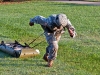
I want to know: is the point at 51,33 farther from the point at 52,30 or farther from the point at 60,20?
the point at 60,20

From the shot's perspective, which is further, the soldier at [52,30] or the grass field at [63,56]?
the grass field at [63,56]

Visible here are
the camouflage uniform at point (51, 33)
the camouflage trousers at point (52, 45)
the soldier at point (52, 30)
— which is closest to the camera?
the soldier at point (52, 30)

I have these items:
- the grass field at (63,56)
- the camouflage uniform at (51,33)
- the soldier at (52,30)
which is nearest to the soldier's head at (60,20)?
the soldier at (52,30)

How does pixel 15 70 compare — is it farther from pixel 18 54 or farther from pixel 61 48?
pixel 61 48

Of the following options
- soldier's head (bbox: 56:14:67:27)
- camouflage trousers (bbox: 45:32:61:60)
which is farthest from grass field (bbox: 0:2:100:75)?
soldier's head (bbox: 56:14:67:27)

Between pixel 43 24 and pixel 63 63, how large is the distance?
3.68ft

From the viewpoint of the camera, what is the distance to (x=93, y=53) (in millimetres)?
8930

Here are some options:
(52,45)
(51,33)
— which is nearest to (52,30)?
(51,33)

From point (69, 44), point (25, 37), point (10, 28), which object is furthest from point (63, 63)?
point (10, 28)

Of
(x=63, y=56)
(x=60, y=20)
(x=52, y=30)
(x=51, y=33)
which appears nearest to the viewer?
(x=60, y=20)

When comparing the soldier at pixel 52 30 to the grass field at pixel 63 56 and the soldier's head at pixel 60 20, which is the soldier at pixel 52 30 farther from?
the grass field at pixel 63 56

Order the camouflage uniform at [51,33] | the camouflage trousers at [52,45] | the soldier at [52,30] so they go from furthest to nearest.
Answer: the camouflage trousers at [52,45], the camouflage uniform at [51,33], the soldier at [52,30]

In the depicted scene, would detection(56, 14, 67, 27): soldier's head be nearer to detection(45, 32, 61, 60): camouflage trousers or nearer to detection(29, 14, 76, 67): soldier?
detection(29, 14, 76, 67): soldier

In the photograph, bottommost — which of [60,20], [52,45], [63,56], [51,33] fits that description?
[63,56]
